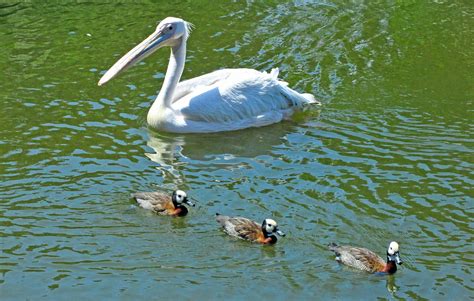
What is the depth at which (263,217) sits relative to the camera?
9.16 m

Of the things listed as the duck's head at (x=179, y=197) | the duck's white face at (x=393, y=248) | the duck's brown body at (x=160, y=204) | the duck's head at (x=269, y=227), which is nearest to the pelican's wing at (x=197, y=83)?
the duck's brown body at (x=160, y=204)

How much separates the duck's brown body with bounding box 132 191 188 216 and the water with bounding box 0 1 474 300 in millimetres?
93

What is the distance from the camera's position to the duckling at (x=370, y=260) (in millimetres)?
8062

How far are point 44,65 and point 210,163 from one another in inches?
150

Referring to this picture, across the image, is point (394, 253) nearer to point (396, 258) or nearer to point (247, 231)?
point (396, 258)

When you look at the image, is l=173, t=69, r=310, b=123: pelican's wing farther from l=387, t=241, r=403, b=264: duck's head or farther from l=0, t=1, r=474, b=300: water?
l=387, t=241, r=403, b=264: duck's head

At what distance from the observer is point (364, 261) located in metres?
8.12

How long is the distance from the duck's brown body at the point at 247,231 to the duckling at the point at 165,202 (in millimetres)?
603

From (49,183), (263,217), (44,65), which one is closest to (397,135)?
(263,217)

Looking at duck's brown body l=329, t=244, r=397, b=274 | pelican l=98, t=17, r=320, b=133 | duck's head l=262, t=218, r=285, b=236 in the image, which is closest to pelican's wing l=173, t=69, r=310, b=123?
pelican l=98, t=17, r=320, b=133

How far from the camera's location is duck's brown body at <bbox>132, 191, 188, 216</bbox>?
9141 millimetres

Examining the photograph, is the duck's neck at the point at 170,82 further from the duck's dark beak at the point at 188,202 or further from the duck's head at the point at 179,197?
the duck's head at the point at 179,197

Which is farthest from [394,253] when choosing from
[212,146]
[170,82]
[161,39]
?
[161,39]

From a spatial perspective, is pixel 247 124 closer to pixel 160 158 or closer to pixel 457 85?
pixel 160 158
